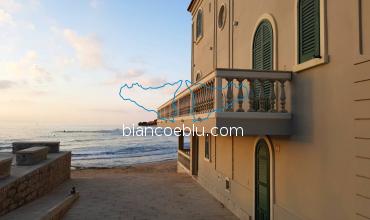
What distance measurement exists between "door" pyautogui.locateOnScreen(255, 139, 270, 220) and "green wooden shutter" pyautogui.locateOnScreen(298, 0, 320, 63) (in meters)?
2.77

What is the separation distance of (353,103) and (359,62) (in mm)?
612

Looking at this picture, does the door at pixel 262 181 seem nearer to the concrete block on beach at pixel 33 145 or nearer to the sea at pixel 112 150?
the concrete block on beach at pixel 33 145

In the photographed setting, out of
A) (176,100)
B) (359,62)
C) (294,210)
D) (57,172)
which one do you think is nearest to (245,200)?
(294,210)

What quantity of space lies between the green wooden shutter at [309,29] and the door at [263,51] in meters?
1.36

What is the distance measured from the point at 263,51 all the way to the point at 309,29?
226cm

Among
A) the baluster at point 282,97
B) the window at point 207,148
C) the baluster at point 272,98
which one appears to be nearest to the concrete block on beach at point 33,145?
the window at point 207,148

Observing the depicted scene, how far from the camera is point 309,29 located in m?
6.43

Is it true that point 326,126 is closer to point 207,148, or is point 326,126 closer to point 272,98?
point 272,98

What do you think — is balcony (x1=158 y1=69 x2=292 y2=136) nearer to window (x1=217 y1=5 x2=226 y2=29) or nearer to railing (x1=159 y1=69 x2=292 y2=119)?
railing (x1=159 y1=69 x2=292 y2=119)

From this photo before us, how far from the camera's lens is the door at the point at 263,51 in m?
8.01

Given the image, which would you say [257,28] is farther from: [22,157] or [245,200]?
[22,157]

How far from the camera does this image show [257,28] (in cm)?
900

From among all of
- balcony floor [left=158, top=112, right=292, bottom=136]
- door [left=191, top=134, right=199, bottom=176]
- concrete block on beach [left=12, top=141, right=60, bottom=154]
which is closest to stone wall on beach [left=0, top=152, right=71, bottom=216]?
concrete block on beach [left=12, top=141, right=60, bottom=154]

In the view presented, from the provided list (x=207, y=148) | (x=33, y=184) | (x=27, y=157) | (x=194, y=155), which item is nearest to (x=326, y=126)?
(x=33, y=184)
